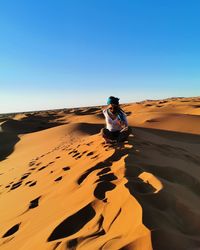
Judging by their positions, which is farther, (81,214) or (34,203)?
(34,203)

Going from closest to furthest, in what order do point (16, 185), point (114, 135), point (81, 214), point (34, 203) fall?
1. point (81, 214)
2. point (34, 203)
3. point (16, 185)
4. point (114, 135)

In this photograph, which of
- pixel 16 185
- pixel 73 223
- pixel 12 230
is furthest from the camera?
pixel 16 185

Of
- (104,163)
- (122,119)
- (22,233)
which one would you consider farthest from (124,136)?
(22,233)

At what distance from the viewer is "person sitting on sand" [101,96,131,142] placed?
6984 millimetres

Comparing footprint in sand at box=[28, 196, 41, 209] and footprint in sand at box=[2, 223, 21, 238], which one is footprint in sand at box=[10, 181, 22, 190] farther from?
footprint in sand at box=[2, 223, 21, 238]

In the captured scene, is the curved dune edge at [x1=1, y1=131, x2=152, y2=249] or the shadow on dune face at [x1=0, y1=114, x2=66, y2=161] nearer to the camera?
the curved dune edge at [x1=1, y1=131, x2=152, y2=249]

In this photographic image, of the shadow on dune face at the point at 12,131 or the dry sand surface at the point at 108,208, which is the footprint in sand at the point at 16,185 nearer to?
the dry sand surface at the point at 108,208

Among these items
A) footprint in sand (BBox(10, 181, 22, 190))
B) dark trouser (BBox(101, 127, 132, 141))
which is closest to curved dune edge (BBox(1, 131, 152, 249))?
footprint in sand (BBox(10, 181, 22, 190))

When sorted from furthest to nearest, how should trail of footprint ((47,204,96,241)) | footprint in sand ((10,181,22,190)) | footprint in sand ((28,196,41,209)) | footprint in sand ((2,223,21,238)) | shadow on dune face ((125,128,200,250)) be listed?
footprint in sand ((10,181,22,190)) < footprint in sand ((28,196,41,209)) < footprint in sand ((2,223,21,238)) < trail of footprint ((47,204,96,241)) < shadow on dune face ((125,128,200,250))

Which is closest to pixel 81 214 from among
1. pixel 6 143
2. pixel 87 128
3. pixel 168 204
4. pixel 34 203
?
pixel 168 204

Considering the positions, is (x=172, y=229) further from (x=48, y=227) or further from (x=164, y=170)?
(x=164, y=170)

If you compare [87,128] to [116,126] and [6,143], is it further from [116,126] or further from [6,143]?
[116,126]

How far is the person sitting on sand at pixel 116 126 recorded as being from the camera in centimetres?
698

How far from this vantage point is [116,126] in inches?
283
